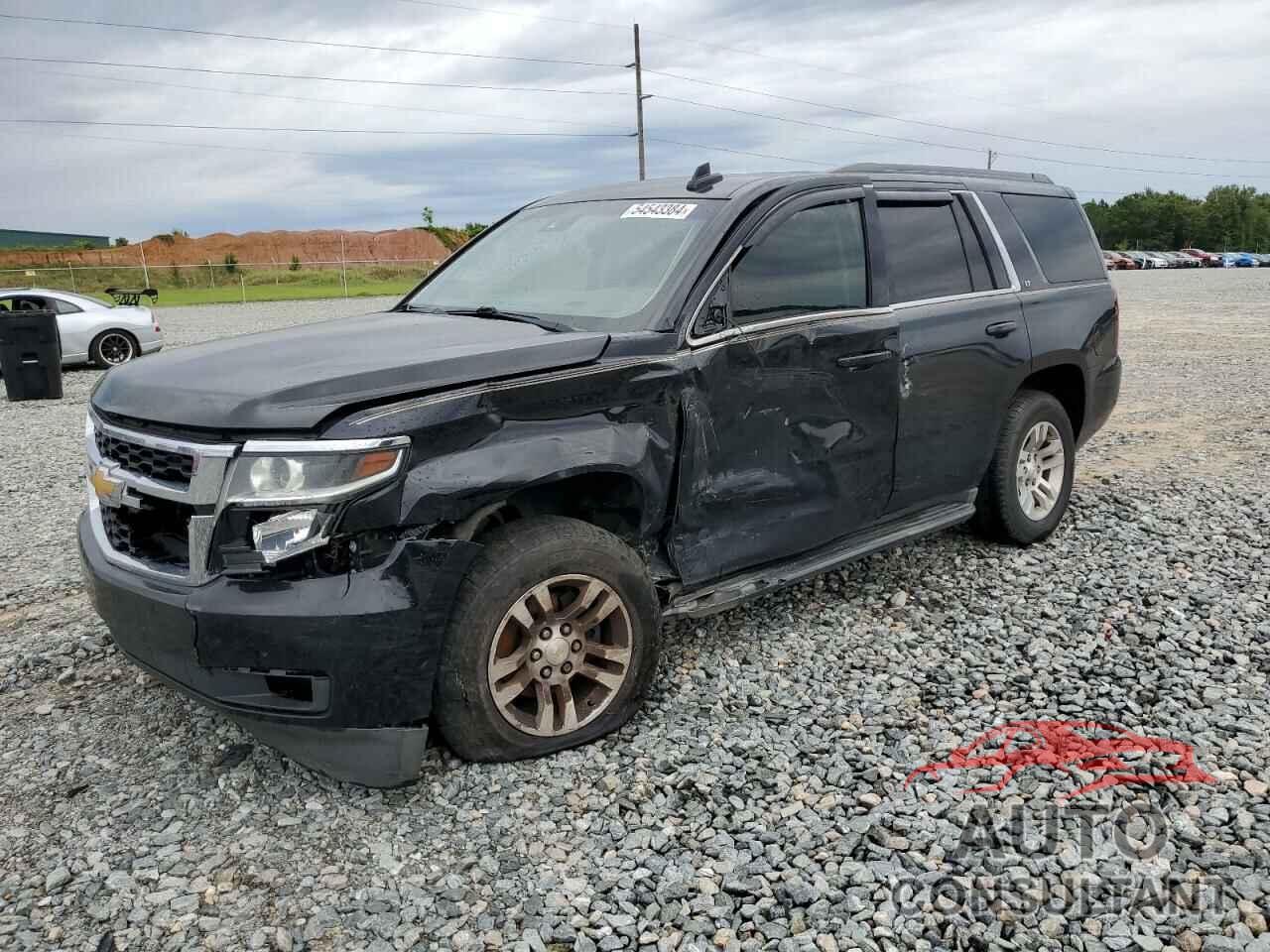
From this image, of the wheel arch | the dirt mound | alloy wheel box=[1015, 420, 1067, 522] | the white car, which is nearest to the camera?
alloy wheel box=[1015, 420, 1067, 522]

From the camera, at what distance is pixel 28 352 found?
13133mm

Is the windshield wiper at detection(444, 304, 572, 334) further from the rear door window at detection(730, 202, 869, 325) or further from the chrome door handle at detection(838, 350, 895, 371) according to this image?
the chrome door handle at detection(838, 350, 895, 371)

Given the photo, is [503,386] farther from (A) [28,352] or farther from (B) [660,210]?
(A) [28,352]

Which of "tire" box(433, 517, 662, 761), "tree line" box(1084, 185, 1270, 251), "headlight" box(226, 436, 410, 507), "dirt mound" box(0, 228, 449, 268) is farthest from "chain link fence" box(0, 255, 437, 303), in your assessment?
"tree line" box(1084, 185, 1270, 251)

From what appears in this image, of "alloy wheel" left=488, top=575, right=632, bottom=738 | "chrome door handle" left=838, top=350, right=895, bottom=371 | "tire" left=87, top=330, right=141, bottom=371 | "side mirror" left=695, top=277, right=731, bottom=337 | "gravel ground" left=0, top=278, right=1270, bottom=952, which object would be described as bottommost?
"gravel ground" left=0, top=278, right=1270, bottom=952

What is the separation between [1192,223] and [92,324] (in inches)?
5143

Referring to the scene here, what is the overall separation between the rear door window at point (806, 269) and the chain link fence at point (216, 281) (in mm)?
40288

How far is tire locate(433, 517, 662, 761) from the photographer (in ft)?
10.4

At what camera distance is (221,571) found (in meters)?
3.00

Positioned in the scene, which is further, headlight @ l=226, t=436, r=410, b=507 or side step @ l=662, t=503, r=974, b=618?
side step @ l=662, t=503, r=974, b=618

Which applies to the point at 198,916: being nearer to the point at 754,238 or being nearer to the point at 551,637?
the point at 551,637

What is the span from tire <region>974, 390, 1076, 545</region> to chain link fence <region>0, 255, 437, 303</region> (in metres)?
39.8

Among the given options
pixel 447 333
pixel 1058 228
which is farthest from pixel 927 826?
pixel 1058 228

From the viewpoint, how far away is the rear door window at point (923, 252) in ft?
15.2
